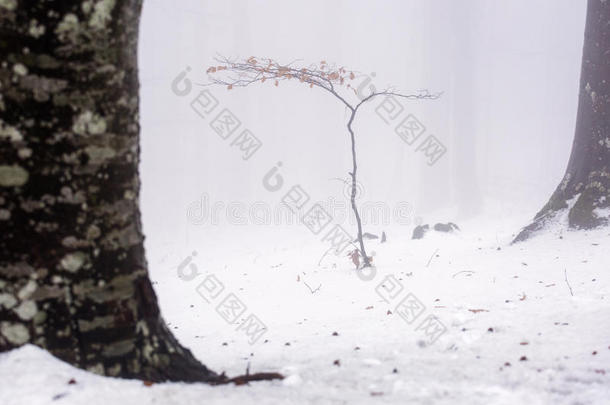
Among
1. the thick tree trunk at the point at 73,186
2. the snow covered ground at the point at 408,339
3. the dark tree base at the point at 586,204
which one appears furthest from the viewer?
the dark tree base at the point at 586,204

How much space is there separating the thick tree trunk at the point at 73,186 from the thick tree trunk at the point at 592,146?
613cm

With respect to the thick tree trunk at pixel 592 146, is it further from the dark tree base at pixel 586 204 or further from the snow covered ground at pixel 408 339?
the snow covered ground at pixel 408 339

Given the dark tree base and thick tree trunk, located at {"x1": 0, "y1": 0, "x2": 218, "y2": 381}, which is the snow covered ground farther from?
the dark tree base

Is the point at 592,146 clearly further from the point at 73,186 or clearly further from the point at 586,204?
the point at 73,186

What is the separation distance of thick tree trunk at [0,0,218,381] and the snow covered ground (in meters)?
0.15

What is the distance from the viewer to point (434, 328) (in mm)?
3422

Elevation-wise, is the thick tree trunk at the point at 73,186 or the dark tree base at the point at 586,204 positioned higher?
the thick tree trunk at the point at 73,186

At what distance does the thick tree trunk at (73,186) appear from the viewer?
157 centimetres

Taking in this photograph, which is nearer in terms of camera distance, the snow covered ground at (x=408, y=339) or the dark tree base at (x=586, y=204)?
the snow covered ground at (x=408, y=339)

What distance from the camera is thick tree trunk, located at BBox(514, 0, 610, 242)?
6.02m

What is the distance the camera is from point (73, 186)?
1658mm

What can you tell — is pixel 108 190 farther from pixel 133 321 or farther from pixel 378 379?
pixel 378 379

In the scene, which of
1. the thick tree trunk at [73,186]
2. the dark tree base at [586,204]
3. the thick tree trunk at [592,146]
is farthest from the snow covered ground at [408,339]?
the thick tree trunk at [592,146]

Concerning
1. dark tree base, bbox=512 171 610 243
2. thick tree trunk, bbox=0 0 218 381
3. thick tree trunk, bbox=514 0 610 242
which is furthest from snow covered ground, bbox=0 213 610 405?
thick tree trunk, bbox=514 0 610 242
